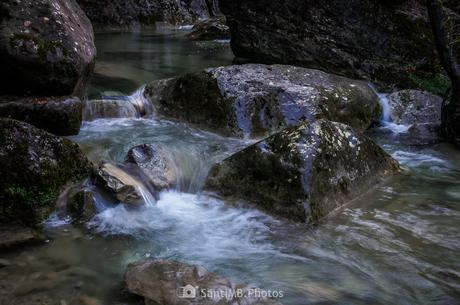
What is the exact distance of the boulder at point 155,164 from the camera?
232 inches

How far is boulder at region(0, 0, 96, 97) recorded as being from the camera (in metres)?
6.54

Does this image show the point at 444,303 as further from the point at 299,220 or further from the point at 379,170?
the point at 379,170

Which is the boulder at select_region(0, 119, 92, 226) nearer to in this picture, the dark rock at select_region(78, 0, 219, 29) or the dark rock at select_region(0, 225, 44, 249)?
the dark rock at select_region(0, 225, 44, 249)

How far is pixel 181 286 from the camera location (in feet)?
12.1

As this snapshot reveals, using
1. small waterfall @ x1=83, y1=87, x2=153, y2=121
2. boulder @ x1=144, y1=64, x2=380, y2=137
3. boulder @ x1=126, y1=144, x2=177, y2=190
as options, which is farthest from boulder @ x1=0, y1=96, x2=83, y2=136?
boulder @ x1=144, y1=64, x2=380, y2=137

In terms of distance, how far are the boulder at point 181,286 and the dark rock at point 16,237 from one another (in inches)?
46.1

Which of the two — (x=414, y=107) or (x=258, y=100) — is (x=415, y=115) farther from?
(x=258, y=100)

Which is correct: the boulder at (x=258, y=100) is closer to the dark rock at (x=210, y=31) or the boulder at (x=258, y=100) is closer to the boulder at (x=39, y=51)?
the boulder at (x=39, y=51)

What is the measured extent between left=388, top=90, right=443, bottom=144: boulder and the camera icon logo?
605cm

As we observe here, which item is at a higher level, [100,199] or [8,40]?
[8,40]

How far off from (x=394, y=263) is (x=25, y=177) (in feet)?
12.4

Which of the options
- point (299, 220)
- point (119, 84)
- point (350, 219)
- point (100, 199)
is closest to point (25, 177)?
point (100, 199)

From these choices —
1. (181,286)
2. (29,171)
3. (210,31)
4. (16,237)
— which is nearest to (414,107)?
(181,286)

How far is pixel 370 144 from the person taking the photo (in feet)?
21.3
